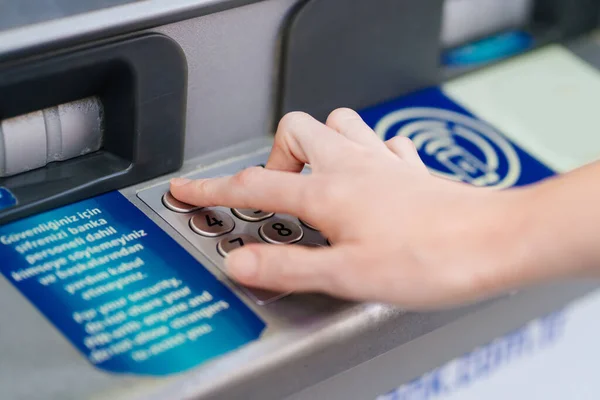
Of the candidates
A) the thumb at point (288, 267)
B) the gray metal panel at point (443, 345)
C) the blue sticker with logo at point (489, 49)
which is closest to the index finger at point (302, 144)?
the thumb at point (288, 267)

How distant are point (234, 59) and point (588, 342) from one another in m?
0.64

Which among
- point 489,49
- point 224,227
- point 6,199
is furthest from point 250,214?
point 489,49

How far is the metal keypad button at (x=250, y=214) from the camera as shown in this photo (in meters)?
0.83

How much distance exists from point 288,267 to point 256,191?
0.31ft

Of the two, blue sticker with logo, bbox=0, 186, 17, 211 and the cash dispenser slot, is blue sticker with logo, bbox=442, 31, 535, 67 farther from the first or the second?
blue sticker with logo, bbox=0, 186, 17, 211

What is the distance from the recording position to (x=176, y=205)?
846 millimetres

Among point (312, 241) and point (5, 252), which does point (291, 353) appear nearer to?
point (312, 241)

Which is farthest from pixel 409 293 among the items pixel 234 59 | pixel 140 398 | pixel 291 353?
pixel 234 59

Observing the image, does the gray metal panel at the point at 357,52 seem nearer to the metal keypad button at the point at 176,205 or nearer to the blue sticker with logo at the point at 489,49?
the blue sticker with logo at the point at 489,49

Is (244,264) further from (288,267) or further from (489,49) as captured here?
(489,49)

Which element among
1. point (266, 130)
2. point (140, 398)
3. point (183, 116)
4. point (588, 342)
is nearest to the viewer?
point (140, 398)

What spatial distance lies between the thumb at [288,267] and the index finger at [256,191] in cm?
5

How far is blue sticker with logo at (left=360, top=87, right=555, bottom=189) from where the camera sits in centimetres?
→ 96

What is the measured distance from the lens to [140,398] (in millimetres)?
656
